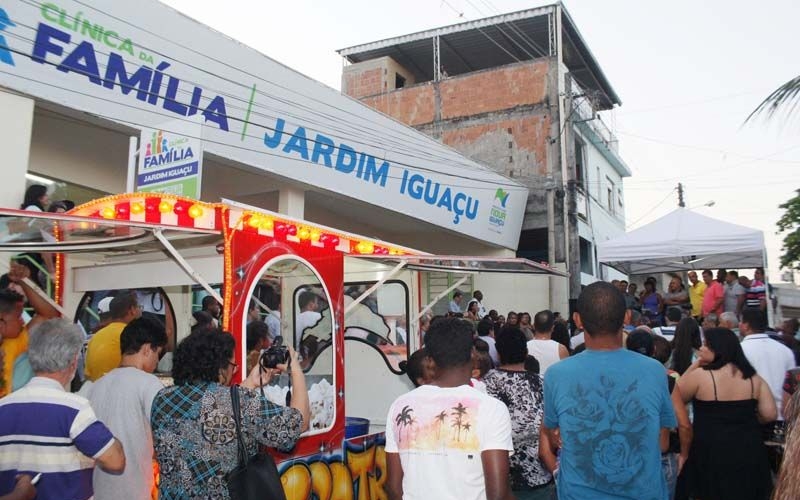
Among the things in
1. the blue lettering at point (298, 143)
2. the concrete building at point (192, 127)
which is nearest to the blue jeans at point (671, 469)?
the concrete building at point (192, 127)

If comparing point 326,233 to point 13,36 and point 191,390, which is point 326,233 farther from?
point 13,36

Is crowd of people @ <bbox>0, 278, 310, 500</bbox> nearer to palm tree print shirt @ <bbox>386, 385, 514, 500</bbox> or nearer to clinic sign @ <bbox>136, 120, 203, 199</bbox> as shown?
palm tree print shirt @ <bbox>386, 385, 514, 500</bbox>

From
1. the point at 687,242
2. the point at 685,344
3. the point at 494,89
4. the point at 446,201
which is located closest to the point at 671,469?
the point at 685,344

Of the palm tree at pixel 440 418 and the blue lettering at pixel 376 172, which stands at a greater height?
the blue lettering at pixel 376 172

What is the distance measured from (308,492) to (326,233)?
6.94ft

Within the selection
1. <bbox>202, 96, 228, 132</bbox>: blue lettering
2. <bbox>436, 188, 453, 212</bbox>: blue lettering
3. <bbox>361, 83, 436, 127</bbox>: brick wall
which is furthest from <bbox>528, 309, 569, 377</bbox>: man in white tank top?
<bbox>361, 83, 436, 127</bbox>: brick wall

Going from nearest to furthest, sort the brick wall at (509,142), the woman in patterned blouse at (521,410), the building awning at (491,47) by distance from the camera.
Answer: the woman in patterned blouse at (521,410)
the brick wall at (509,142)
the building awning at (491,47)

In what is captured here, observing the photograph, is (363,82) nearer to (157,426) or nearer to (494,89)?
(494,89)

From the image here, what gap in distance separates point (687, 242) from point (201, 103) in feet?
24.9

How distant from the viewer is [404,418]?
2662 mm

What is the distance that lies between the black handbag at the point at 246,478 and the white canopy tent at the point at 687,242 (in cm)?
833

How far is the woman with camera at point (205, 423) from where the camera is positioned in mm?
2812

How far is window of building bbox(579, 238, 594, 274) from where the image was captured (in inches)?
806

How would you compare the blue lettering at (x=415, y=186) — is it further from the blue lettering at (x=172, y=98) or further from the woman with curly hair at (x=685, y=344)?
the woman with curly hair at (x=685, y=344)
